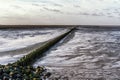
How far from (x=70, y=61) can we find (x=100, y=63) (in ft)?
6.95

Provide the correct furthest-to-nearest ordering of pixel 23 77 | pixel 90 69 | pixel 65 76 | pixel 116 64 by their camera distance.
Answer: pixel 116 64 → pixel 90 69 → pixel 65 76 → pixel 23 77

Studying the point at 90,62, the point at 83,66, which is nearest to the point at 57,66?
the point at 83,66

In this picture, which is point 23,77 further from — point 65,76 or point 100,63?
point 100,63

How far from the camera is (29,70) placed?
13.6 meters

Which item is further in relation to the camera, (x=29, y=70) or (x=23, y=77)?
(x=29, y=70)

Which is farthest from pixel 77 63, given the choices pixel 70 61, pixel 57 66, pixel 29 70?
pixel 29 70

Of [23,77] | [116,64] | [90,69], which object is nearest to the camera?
[23,77]

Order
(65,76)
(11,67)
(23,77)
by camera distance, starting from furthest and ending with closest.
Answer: (65,76)
(11,67)
(23,77)

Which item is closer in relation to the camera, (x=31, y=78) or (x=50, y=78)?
(x=31, y=78)

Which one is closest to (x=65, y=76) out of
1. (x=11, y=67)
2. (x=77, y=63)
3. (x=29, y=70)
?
(x=29, y=70)

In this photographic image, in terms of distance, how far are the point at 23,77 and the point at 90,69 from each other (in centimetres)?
569

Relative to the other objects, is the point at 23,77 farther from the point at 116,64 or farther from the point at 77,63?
the point at 116,64

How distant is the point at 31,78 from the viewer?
471 inches

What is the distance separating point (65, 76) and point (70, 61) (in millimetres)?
4636
